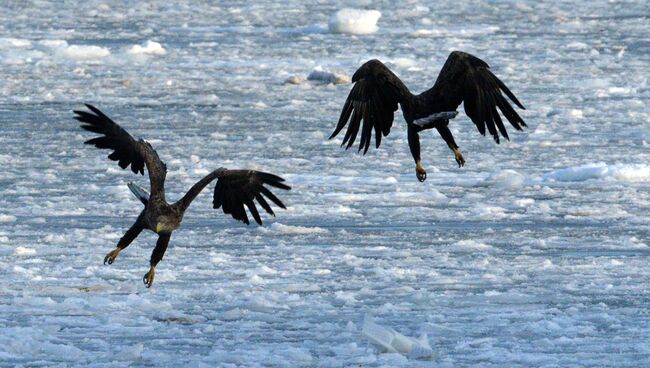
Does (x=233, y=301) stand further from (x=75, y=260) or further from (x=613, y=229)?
(x=613, y=229)

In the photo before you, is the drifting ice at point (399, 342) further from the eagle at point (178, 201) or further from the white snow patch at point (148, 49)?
the white snow patch at point (148, 49)

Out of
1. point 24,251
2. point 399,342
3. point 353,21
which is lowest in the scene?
point 353,21

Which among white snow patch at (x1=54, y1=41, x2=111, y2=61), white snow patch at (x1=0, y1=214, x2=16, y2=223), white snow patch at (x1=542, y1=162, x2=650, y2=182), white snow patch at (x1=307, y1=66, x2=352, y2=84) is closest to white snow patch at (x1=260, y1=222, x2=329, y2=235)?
white snow patch at (x1=0, y1=214, x2=16, y2=223)

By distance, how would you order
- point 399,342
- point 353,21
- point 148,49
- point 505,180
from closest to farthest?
point 399,342 → point 505,180 → point 148,49 → point 353,21

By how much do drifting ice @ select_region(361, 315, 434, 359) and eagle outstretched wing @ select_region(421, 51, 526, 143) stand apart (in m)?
2.20

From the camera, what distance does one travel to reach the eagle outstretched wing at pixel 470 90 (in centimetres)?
854

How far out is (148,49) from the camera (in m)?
18.2

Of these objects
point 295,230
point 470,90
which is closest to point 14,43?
point 295,230

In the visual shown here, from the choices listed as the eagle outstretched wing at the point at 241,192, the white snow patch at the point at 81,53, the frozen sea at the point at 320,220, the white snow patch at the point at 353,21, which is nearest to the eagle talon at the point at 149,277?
the frozen sea at the point at 320,220

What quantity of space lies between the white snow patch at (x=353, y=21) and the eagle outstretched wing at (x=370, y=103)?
35.9 ft

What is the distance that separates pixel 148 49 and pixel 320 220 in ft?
29.6

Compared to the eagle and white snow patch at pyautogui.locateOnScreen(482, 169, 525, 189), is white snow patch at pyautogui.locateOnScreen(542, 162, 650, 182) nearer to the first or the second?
white snow patch at pyautogui.locateOnScreen(482, 169, 525, 189)

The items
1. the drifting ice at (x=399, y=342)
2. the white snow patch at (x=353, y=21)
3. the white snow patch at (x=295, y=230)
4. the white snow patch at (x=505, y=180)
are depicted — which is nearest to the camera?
the drifting ice at (x=399, y=342)

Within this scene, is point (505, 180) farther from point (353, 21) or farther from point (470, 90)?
point (353, 21)
